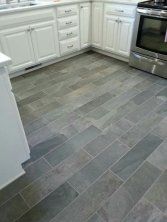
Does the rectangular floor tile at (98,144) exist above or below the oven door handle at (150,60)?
below

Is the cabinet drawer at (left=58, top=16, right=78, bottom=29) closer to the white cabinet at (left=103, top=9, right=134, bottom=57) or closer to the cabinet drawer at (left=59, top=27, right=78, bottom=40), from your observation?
the cabinet drawer at (left=59, top=27, right=78, bottom=40)

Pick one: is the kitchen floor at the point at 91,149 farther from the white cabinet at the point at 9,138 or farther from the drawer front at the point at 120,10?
the drawer front at the point at 120,10

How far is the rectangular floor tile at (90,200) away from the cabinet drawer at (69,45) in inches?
90.8

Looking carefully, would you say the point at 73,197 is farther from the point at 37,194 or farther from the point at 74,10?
the point at 74,10

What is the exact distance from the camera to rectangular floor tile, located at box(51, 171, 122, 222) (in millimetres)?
1303

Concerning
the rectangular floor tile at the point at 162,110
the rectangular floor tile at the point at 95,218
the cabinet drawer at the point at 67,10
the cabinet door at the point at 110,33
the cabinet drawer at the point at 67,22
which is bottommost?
the rectangular floor tile at the point at 162,110

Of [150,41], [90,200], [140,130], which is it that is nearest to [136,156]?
[140,130]

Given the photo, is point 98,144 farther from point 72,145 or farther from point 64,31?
point 64,31

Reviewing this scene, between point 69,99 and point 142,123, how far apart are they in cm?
93

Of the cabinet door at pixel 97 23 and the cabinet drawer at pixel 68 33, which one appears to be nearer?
the cabinet drawer at pixel 68 33

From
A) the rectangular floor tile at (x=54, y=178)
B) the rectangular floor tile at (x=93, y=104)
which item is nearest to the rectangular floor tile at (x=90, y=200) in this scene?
the rectangular floor tile at (x=54, y=178)

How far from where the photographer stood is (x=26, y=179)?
1546mm

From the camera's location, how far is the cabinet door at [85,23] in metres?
3.25

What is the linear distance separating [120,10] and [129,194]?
2596 mm
